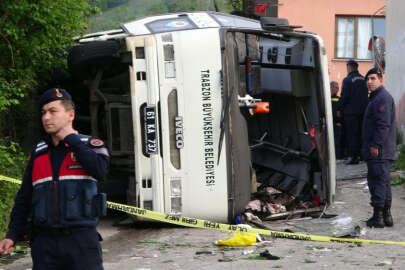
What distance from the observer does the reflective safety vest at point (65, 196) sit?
3885 mm

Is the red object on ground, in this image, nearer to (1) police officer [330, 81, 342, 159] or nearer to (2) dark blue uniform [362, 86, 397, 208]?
(2) dark blue uniform [362, 86, 397, 208]

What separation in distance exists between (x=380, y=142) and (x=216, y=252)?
2.32 m

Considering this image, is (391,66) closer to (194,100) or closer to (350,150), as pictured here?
(350,150)

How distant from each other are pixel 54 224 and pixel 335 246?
12.6ft

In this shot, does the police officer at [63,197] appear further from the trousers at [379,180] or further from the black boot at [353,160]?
the black boot at [353,160]

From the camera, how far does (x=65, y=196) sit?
12.9 ft

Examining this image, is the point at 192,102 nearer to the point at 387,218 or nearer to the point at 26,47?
the point at 26,47

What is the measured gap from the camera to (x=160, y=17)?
841 centimetres

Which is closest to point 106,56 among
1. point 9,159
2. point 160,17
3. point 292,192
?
point 160,17

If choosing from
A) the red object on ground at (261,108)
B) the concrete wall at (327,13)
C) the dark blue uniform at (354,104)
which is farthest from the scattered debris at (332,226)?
the concrete wall at (327,13)

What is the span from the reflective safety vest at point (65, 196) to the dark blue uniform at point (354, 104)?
30.8 ft

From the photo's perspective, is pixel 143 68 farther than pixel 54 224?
Yes

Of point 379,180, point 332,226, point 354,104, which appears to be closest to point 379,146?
point 379,180

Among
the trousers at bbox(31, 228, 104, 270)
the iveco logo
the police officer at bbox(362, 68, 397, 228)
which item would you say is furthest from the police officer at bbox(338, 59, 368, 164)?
the trousers at bbox(31, 228, 104, 270)
